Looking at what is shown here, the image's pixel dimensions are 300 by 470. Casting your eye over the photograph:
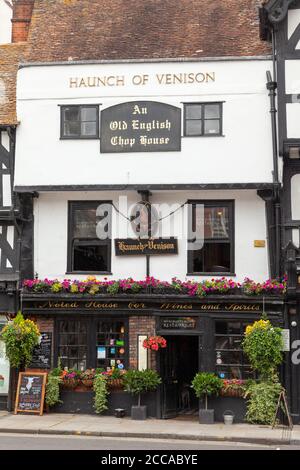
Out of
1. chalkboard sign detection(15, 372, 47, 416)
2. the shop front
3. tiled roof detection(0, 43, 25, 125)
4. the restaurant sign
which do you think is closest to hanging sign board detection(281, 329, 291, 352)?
the shop front

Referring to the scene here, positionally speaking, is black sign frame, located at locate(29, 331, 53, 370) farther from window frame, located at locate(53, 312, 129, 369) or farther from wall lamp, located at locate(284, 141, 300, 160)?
wall lamp, located at locate(284, 141, 300, 160)

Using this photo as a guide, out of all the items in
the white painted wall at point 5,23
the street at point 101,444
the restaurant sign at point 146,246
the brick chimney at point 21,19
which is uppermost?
the white painted wall at point 5,23

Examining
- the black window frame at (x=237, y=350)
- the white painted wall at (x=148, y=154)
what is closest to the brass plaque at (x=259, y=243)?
the white painted wall at (x=148, y=154)

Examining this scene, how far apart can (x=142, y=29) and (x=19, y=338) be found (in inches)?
351

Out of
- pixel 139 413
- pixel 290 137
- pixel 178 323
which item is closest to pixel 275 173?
pixel 290 137

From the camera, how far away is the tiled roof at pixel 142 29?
64.6ft

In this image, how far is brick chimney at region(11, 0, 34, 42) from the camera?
2249 cm

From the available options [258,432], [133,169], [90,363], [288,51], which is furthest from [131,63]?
[258,432]

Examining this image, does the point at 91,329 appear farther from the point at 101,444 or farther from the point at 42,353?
the point at 101,444

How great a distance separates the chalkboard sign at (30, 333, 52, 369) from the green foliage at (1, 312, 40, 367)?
0.47 metres

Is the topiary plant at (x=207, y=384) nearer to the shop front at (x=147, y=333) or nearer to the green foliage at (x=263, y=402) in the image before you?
the shop front at (x=147, y=333)

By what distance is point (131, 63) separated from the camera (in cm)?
1905

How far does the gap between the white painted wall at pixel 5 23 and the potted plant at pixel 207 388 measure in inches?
542
